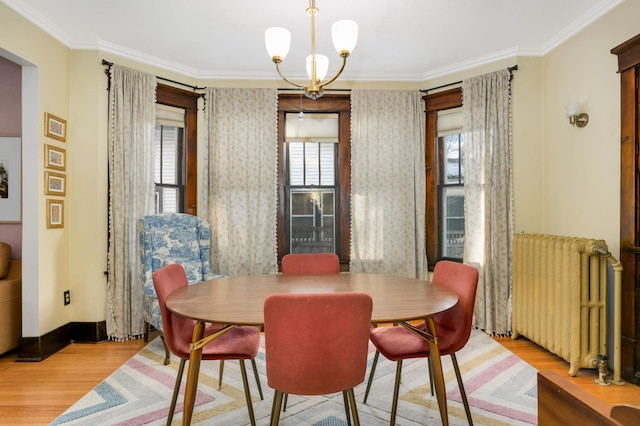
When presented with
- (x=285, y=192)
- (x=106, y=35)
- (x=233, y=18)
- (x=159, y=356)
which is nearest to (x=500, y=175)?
(x=285, y=192)

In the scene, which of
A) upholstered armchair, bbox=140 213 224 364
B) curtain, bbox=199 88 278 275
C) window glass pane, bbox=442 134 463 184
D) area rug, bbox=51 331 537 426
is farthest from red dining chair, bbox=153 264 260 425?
window glass pane, bbox=442 134 463 184

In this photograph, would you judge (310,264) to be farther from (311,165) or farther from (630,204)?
(630,204)

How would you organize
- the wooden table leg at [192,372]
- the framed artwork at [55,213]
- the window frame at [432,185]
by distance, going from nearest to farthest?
the wooden table leg at [192,372] → the framed artwork at [55,213] → the window frame at [432,185]

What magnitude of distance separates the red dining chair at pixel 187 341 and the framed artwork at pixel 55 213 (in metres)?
1.72

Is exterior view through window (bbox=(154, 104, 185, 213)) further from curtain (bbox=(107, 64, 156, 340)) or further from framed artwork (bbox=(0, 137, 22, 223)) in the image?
framed artwork (bbox=(0, 137, 22, 223))

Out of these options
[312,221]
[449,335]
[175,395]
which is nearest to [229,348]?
[175,395]

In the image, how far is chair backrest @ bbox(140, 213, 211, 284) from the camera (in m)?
3.45

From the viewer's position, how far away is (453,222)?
4266 millimetres

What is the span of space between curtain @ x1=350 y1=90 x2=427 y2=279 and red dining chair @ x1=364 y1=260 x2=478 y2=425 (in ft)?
6.35

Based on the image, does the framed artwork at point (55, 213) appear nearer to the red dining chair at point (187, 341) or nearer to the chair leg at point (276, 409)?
the red dining chair at point (187, 341)

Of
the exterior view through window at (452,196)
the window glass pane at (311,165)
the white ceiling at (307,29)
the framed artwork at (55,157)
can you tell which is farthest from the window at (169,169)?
the exterior view through window at (452,196)

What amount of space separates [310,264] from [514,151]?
2380 millimetres

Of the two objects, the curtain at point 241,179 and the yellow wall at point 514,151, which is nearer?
the yellow wall at point 514,151

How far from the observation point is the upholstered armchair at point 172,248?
342 centimetres
